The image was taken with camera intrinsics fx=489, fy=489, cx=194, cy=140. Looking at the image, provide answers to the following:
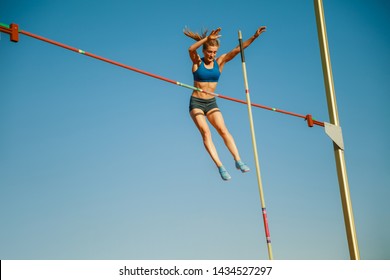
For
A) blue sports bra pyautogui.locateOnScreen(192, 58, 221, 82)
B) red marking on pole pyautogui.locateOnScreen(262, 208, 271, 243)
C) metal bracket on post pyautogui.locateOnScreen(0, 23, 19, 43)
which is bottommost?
red marking on pole pyautogui.locateOnScreen(262, 208, 271, 243)

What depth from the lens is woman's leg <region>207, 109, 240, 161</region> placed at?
23.0 ft

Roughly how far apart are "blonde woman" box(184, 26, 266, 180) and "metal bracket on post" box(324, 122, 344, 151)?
4.57 feet

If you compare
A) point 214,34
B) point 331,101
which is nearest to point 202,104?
point 214,34

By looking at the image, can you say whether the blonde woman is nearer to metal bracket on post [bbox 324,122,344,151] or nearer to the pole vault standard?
the pole vault standard

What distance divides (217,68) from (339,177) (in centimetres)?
237

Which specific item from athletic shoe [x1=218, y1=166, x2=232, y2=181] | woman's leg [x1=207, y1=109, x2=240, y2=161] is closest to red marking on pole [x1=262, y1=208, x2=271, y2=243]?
athletic shoe [x1=218, y1=166, x2=232, y2=181]

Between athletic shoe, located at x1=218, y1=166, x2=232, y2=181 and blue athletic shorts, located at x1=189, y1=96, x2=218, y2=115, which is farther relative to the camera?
blue athletic shorts, located at x1=189, y1=96, x2=218, y2=115

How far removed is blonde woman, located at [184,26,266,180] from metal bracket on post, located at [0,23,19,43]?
7.82ft

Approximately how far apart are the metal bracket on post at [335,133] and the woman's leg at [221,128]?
1.42 meters

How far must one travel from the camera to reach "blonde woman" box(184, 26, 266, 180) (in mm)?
6848

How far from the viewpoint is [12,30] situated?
5.48m

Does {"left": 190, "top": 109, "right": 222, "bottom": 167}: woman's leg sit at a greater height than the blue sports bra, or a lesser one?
lesser

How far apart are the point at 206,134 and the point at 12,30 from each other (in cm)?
284
